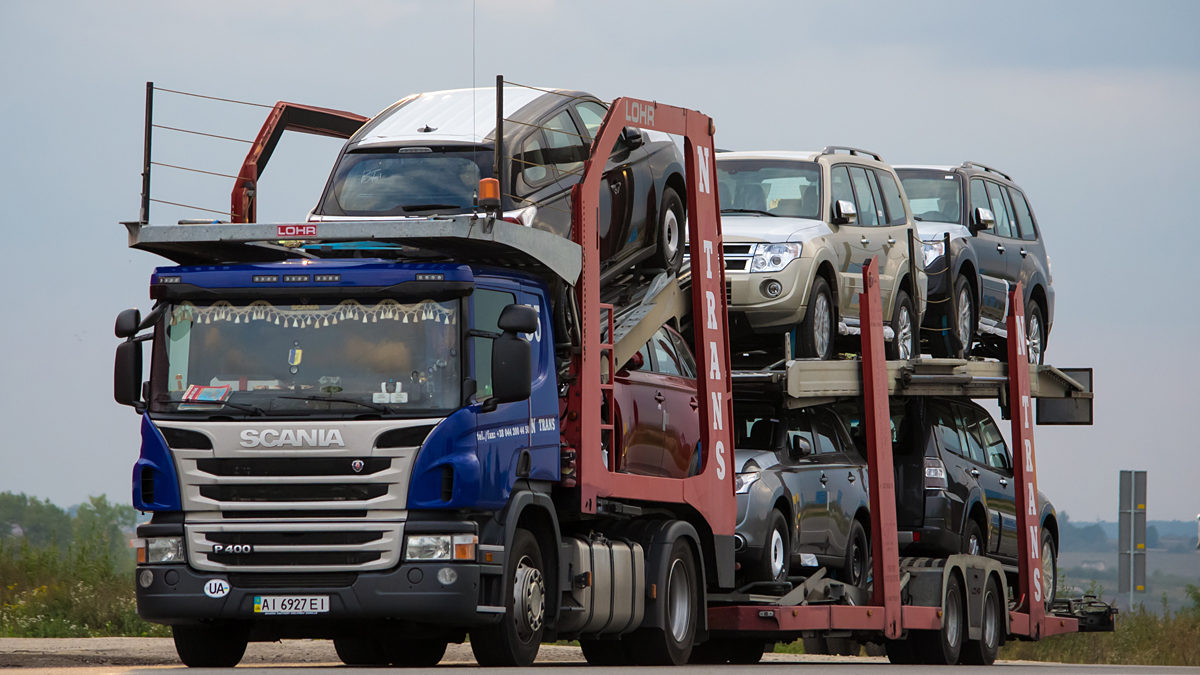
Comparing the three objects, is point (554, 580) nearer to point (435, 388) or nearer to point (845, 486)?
point (435, 388)

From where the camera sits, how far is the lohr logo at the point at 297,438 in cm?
1026

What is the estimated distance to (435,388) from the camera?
34.0ft

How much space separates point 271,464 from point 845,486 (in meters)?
6.11

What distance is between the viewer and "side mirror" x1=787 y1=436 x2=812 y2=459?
14531mm

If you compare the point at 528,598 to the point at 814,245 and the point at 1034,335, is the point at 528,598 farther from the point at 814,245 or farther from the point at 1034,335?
the point at 1034,335

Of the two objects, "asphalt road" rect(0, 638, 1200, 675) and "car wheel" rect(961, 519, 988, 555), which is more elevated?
"car wheel" rect(961, 519, 988, 555)

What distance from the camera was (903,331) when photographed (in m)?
16.3

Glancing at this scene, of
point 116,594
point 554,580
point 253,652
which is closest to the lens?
point 554,580

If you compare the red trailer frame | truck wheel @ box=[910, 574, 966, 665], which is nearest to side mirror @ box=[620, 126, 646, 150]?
the red trailer frame

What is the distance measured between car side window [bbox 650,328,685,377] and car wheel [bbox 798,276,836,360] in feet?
5.84

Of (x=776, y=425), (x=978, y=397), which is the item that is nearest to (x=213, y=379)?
(x=776, y=425)

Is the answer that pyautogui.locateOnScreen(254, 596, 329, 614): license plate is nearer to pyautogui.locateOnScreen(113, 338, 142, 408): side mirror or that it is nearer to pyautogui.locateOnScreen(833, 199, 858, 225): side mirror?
pyautogui.locateOnScreen(113, 338, 142, 408): side mirror

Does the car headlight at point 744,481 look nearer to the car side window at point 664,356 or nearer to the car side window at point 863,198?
the car side window at point 664,356

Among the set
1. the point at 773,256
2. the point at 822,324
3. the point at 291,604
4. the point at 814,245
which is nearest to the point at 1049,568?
the point at 822,324
